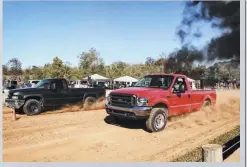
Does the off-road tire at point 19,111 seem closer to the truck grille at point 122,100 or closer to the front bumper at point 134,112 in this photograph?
the truck grille at point 122,100

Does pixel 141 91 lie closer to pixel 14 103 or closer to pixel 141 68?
pixel 141 68

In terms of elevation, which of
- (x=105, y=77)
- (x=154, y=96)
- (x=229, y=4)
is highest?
(x=229, y=4)

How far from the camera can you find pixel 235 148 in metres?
5.38

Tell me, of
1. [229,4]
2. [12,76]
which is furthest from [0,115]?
[229,4]

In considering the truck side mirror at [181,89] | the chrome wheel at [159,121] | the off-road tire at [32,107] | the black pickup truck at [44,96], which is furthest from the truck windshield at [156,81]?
the off-road tire at [32,107]

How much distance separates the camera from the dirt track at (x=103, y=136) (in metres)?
4.99

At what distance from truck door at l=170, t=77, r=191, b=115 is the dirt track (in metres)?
0.19

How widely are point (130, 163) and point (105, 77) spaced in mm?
2539

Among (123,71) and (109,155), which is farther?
(123,71)

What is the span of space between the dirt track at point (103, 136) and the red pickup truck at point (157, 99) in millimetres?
229

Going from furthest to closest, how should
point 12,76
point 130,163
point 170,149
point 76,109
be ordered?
point 76,109, point 12,76, point 170,149, point 130,163

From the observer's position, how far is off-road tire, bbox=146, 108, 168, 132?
18.7 feet

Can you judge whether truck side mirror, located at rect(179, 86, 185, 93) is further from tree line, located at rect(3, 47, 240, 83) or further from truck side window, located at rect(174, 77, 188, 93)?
tree line, located at rect(3, 47, 240, 83)

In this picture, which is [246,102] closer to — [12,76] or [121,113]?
[121,113]
